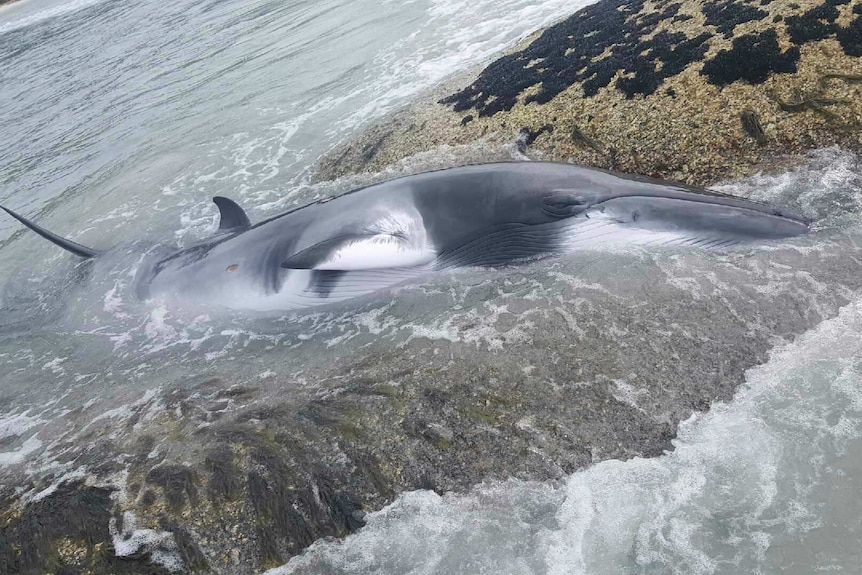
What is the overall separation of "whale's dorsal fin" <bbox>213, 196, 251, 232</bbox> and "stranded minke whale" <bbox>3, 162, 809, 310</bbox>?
0.86m

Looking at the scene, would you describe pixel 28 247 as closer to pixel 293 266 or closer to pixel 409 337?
pixel 293 266

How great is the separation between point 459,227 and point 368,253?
1.24m

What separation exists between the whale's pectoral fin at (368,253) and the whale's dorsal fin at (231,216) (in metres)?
2.40

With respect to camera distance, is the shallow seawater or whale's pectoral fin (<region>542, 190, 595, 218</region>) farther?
the shallow seawater

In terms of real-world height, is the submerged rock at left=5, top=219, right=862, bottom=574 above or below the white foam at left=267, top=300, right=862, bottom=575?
above

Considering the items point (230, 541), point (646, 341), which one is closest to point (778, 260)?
point (646, 341)

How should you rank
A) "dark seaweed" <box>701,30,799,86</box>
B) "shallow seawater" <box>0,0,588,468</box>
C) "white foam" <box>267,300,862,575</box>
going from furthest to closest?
"dark seaweed" <box>701,30,799,86</box>, "shallow seawater" <box>0,0,588,468</box>, "white foam" <box>267,300,862,575</box>

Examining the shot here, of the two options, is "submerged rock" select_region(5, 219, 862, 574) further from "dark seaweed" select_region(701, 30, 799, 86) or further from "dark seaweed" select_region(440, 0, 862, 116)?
"dark seaweed" select_region(440, 0, 862, 116)

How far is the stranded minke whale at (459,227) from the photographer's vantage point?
22.8ft

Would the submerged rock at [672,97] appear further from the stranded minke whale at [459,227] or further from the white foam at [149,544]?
the white foam at [149,544]

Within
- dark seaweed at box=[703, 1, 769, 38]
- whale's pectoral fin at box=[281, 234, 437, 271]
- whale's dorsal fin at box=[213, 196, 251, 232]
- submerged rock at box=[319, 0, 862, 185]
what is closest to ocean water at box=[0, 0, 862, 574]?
whale's pectoral fin at box=[281, 234, 437, 271]

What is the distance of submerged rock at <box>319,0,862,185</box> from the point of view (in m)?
7.94

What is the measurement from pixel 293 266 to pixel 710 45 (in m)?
7.30

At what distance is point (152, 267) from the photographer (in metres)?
10.2
